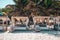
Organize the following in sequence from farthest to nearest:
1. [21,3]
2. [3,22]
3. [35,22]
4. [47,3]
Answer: [21,3] < [47,3] < [3,22] < [35,22]

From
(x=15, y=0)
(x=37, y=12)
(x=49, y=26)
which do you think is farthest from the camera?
(x=15, y=0)

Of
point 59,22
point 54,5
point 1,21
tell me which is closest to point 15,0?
point 1,21

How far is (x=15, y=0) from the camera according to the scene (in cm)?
1159

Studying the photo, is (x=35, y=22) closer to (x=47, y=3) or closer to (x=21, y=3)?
(x=47, y=3)

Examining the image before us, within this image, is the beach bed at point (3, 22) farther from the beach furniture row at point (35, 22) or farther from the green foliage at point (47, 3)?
the green foliage at point (47, 3)

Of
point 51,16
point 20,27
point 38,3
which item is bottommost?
point 20,27

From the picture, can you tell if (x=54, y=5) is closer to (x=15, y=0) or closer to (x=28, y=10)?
(x=28, y=10)

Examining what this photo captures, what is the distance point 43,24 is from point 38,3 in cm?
141

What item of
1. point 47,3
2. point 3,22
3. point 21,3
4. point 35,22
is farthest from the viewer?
point 21,3

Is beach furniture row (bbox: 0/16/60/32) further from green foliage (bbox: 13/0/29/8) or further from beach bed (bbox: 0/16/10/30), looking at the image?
green foliage (bbox: 13/0/29/8)

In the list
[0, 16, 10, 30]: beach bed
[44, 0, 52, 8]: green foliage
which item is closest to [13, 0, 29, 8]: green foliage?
[44, 0, 52, 8]: green foliage

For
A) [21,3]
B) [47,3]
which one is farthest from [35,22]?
[21,3]

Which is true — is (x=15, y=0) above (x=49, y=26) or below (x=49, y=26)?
above

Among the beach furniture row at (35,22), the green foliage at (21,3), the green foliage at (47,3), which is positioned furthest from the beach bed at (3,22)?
the green foliage at (47,3)
